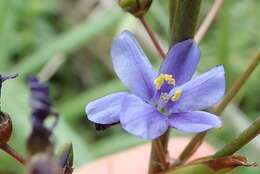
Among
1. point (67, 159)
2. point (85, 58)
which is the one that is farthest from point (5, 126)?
point (85, 58)

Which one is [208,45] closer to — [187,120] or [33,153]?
[187,120]

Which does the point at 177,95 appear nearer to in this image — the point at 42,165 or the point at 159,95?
the point at 159,95

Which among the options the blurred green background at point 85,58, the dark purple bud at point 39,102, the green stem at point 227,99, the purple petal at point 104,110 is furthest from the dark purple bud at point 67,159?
the blurred green background at point 85,58

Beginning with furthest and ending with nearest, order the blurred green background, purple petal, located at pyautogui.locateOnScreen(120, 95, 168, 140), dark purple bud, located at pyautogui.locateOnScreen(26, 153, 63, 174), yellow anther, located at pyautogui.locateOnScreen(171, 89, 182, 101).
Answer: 1. the blurred green background
2. yellow anther, located at pyautogui.locateOnScreen(171, 89, 182, 101)
3. purple petal, located at pyautogui.locateOnScreen(120, 95, 168, 140)
4. dark purple bud, located at pyautogui.locateOnScreen(26, 153, 63, 174)

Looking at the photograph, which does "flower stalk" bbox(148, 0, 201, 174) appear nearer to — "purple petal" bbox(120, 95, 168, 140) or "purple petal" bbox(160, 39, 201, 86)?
"purple petal" bbox(160, 39, 201, 86)

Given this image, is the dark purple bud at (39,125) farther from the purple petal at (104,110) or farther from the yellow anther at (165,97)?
the yellow anther at (165,97)

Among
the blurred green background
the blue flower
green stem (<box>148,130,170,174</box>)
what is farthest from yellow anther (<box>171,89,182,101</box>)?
the blurred green background

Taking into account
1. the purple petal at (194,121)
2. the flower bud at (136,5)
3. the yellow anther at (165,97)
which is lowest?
the yellow anther at (165,97)
